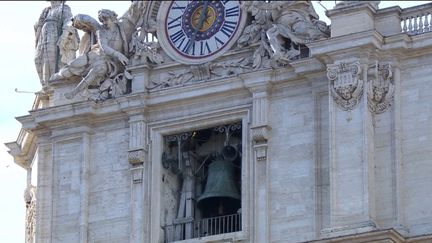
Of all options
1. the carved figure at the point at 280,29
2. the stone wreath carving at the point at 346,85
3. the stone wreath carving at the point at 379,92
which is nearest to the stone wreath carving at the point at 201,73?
the carved figure at the point at 280,29

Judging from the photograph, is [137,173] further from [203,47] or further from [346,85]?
[346,85]

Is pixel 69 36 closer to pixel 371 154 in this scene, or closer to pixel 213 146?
pixel 213 146

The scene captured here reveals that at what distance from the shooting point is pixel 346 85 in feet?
124

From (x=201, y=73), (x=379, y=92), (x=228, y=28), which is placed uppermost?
(x=228, y=28)

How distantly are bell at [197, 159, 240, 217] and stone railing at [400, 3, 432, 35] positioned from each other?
3675mm

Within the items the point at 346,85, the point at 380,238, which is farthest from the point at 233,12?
the point at 380,238

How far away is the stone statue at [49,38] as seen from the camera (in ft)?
136

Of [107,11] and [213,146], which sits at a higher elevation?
[107,11]

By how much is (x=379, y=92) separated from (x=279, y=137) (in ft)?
6.08

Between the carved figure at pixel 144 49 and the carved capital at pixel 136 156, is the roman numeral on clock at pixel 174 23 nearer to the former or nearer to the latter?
the carved figure at pixel 144 49

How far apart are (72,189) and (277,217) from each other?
398 cm

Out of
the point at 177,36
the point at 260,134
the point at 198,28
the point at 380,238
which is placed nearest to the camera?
the point at 380,238

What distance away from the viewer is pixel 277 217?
38.1 metres

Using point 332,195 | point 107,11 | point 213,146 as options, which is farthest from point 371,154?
point 107,11
